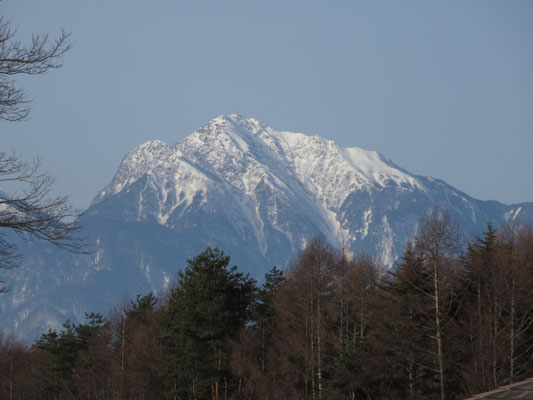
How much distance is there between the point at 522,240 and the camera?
6669 centimetres

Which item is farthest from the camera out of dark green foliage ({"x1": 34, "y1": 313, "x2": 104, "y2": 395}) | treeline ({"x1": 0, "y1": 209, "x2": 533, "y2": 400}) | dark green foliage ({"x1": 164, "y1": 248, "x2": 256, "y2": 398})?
dark green foliage ({"x1": 34, "y1": 313, "x2": 104, "y2": 395})

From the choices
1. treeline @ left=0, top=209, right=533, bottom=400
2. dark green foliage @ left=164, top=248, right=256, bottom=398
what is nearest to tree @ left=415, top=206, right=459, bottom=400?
treeline @ left=0, top=209, right=533, bottom=400

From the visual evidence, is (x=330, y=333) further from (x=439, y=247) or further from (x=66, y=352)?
(x=66, y=352)

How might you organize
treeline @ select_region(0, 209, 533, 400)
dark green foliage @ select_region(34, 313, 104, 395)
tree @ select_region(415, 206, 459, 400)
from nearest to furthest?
tree @ select_region(415, 206, 459, 400) < treeline @ select_region(0, 209, 533, 400) < dark green foliage @ select_region(34, 313, 104, 395)

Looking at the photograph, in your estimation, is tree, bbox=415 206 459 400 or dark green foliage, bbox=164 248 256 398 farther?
dark green foliage, bbox=164 248 256 398

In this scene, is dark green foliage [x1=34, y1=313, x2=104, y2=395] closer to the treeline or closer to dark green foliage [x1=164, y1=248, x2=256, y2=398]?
the treeline

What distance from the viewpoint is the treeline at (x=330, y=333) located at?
43.3 meters

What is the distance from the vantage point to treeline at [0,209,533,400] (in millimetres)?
43344

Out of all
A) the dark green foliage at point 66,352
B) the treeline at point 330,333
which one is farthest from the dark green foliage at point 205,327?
the dark green foliage at point 66,352

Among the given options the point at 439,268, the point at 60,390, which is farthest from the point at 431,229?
the point at 60,390

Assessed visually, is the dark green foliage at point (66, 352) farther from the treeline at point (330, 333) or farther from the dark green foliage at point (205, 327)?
the dark green foliage at point (205, 327)

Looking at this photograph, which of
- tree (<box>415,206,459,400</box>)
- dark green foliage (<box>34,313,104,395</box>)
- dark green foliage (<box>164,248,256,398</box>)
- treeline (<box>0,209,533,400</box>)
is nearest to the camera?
tree (<box>415,206,459,400</box>)

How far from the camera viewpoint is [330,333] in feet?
196

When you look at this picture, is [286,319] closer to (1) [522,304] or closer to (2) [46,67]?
(1) [522,304]
